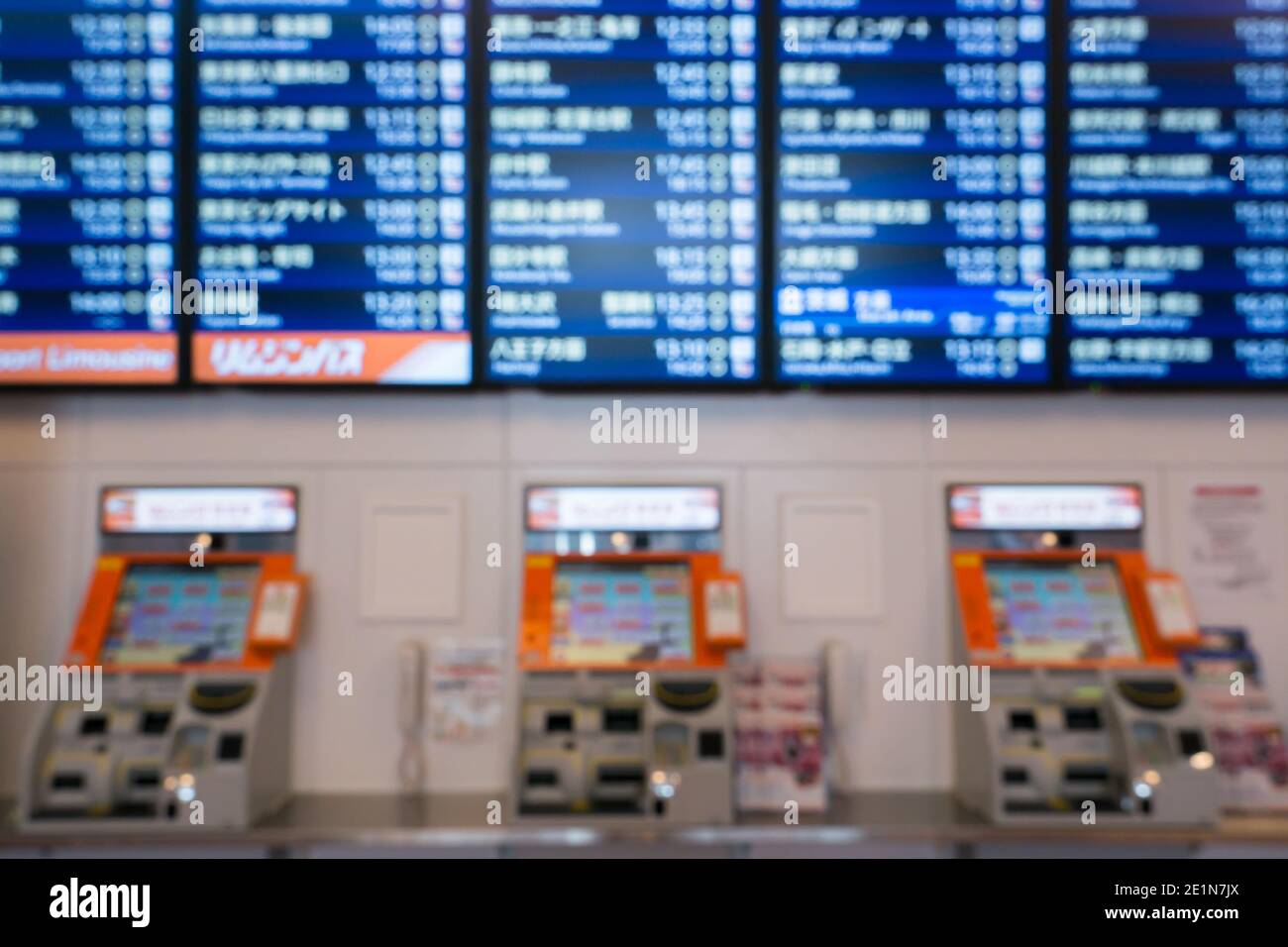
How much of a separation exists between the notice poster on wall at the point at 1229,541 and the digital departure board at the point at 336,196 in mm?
2999

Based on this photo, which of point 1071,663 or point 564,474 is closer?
point 1071,663

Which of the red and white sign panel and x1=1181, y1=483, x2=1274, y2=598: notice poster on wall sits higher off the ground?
the red and white sign panel

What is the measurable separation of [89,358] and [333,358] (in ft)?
3.07

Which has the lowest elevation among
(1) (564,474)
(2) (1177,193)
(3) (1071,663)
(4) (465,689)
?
(4) (465,689)

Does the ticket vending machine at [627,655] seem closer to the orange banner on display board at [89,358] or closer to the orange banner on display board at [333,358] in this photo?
the orange banner on display board at [333,358]

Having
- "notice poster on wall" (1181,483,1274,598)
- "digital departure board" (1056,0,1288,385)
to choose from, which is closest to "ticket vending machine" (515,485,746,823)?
"digital departure board" (1056,0,1288,385)

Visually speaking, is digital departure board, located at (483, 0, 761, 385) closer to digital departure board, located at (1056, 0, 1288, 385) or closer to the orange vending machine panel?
the orange vending machine panel

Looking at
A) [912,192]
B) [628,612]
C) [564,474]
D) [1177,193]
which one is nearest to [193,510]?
[564,474]

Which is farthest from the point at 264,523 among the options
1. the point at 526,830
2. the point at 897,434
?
the point at 897,434

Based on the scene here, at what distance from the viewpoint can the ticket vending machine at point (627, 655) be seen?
350cm

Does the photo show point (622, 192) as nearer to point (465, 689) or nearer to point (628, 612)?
point (628, 612)

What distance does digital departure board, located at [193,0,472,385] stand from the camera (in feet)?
13.1

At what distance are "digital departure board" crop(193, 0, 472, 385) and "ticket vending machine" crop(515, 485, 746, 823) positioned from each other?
0.82 metres

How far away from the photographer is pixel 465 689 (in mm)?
4070
